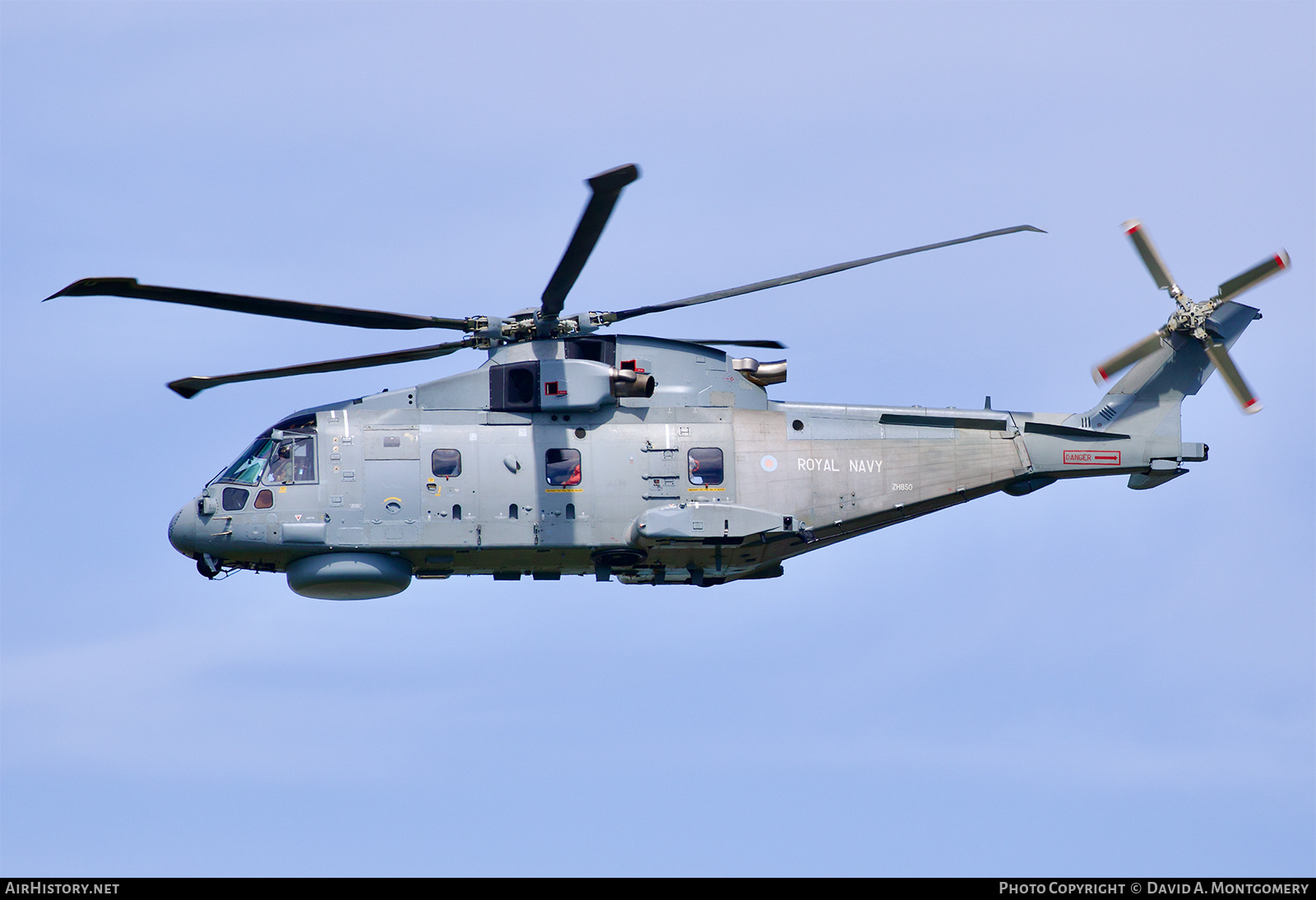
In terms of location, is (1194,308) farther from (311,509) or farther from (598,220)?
(311,509)

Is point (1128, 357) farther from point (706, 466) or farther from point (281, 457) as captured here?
point (281, 457)

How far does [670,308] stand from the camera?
33812 millimetres

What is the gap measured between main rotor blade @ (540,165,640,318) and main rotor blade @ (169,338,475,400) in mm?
2561

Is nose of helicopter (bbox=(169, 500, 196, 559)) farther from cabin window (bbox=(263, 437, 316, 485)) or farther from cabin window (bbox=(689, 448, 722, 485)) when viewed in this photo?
cabin window (bbox=(689, 448, 722, 485))

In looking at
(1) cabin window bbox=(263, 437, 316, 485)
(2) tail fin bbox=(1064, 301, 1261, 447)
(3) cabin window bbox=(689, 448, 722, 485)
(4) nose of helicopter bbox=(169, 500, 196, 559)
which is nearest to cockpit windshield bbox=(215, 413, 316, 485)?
(1) cabin window bbox=(263, 437, 316, 485)

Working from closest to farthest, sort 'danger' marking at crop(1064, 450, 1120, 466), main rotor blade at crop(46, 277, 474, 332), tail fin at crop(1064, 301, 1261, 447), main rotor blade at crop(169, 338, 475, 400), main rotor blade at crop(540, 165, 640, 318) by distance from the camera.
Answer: main rotor blade at crop(540, 165, 640, 318), main rotor blade at crop(46, 277, 474, 332), main rotor blade at crop(169, 338, 475, 400), 'danger' marking at crop(1064, 450, 1120, 466), tail fin at crop(1064, 301, 1261, 447)

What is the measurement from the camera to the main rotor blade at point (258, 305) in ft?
99.6

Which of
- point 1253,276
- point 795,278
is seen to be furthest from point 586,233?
point 1253,276

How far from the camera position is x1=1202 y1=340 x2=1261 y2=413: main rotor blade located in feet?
122

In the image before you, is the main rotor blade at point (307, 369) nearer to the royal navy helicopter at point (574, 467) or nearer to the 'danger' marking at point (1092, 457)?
the royal navy helicopter at point (574, 467)

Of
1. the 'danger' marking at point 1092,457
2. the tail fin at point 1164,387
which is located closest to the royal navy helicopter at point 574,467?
the 'danger' marking at point 1092,457

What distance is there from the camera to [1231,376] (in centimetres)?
3731
